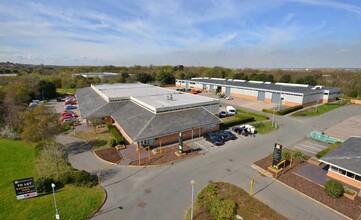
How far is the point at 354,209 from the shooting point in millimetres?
16312

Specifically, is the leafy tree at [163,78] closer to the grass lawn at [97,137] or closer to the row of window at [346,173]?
the grass lawn at [97,137]

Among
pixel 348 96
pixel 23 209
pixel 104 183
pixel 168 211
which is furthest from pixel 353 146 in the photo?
pixel 348 96

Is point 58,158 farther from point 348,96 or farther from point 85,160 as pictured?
point 348,96

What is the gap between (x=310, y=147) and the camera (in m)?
28.6

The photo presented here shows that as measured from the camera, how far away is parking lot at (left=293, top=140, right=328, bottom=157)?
27.1 metres

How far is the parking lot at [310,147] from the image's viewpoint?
27069 millimetres

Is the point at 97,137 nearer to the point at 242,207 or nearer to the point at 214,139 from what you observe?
the point at 214,139

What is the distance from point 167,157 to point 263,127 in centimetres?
2078

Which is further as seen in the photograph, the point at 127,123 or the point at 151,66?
the point at 151,66

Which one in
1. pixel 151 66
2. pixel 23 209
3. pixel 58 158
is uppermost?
pixel 151 66

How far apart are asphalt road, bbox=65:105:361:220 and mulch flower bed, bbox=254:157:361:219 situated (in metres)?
0.88

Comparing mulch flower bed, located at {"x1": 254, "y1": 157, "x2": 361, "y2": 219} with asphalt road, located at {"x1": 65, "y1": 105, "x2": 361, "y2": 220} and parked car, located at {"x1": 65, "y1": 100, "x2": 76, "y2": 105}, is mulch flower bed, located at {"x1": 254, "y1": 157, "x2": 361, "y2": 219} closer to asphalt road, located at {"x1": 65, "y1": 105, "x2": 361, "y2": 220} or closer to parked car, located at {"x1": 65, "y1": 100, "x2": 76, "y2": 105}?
asphalt road, located at {"x1": 65, "y1": 105, "x2": 361, "y2": 220}

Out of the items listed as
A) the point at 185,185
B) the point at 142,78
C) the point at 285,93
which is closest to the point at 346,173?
the point at 185,185

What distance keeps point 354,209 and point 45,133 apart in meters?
32.9
